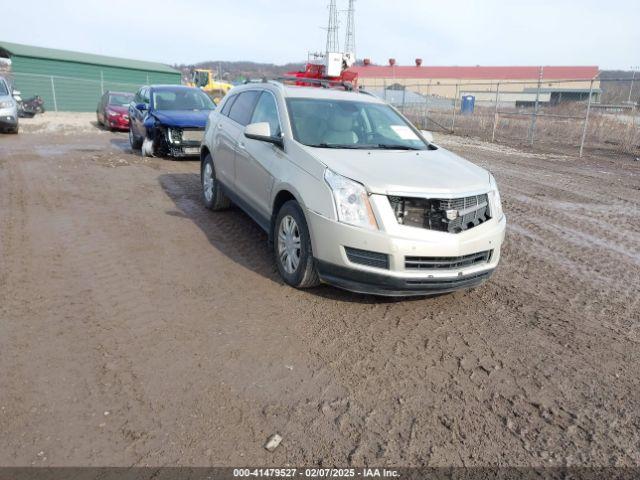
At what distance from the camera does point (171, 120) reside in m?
10.5

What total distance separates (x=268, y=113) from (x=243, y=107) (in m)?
0.92

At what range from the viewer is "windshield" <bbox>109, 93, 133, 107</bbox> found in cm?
1907

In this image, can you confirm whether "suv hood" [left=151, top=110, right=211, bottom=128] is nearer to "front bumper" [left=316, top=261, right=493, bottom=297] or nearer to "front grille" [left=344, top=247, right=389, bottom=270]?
"front bumper" [left=316, top=261, right=493, bottom=297]

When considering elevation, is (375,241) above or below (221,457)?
above

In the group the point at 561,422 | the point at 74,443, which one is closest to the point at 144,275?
the point at 74,443

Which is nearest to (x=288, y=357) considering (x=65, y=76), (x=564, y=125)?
(x=564, y=125)

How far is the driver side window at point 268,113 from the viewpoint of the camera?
16.7 feet

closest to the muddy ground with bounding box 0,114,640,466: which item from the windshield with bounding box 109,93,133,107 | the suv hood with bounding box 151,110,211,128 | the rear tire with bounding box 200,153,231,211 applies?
the rear tire with bounding box 200,153,231,211

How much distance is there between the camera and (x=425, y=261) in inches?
149

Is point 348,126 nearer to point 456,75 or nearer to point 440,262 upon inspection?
point 440,262

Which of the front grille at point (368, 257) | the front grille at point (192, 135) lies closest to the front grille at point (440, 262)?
the front grille at point (368, 257)

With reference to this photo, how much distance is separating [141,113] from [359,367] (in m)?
10.4

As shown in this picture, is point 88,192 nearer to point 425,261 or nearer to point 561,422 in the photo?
point 425,261

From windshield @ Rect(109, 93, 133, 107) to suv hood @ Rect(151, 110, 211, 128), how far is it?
9241 mm
